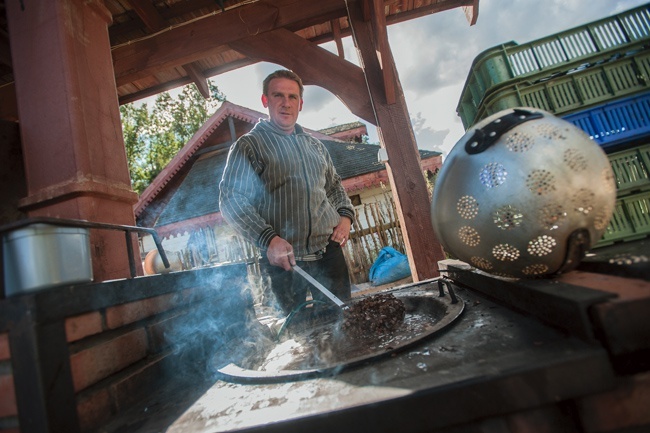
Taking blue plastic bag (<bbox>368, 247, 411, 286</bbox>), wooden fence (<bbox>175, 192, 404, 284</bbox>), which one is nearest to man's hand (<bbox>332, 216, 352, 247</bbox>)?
blue plastic bag (<bbox>368, 247, 411, 286</bbox>)

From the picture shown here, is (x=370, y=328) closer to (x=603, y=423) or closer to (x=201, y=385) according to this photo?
(x=201, y=385)

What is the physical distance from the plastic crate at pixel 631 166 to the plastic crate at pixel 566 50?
0.60 metres

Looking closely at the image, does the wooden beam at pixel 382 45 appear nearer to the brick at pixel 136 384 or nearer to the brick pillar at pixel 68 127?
the brick pillar at pixel 68 127

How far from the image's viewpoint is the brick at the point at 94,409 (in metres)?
1.11

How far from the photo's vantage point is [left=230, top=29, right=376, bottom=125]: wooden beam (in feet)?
12.3

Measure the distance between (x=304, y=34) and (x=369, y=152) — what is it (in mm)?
8602

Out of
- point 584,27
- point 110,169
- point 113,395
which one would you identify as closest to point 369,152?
point 584,27

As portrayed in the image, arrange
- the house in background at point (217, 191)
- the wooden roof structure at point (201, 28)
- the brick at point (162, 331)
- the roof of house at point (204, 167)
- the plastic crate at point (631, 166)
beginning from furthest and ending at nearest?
the roof of house at point (204, 167), the house in background at point (217, 191), the wooden roof structure at point (201, 28), the plastic crate at point (631, 166), the brick at point (162, 331)

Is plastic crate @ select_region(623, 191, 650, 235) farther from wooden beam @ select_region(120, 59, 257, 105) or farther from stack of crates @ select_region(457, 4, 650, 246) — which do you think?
wooden beam @ select_region(120, 59, 257, 105)

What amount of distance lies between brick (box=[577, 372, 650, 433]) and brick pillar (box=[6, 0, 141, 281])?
207cm

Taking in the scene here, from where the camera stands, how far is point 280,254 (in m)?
2.29

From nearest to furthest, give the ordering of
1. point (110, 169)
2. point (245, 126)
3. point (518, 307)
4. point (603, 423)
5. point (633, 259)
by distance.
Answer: point (603, 423), point (633, 259), point (518, 307), point (110, 169), point (245, 126)

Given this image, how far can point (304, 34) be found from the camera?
4.34 metres

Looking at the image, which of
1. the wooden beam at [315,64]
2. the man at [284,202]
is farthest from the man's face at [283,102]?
the wooden beam at [315,64]
